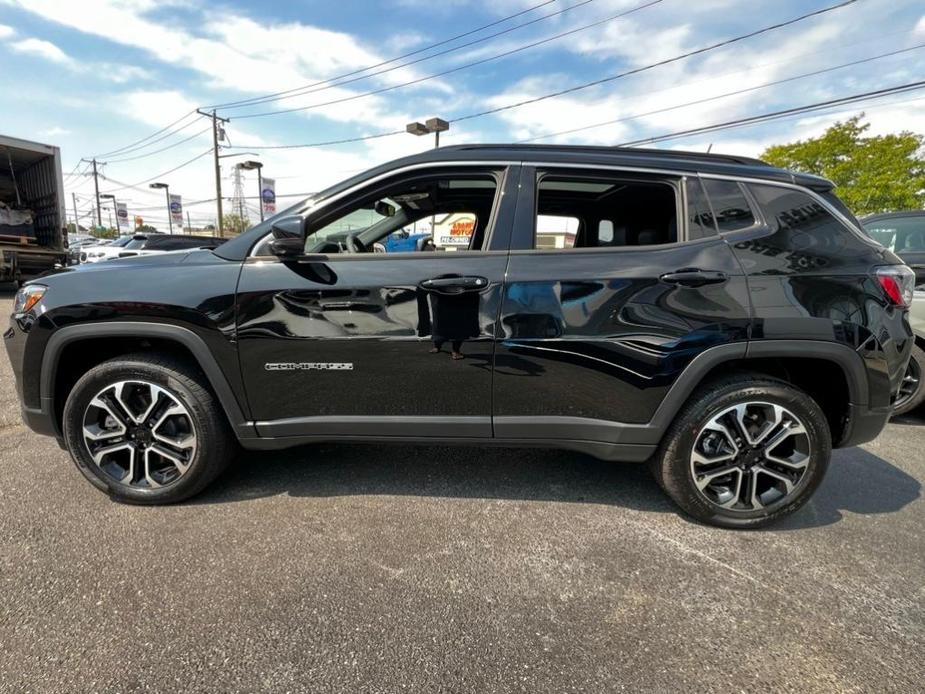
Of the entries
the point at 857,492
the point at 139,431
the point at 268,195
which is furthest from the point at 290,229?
the point at 268,195

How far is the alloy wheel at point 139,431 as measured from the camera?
2445 mm

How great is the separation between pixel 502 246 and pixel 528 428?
916mm

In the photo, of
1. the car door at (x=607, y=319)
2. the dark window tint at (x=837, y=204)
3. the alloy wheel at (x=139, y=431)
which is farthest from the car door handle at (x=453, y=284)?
the dark window tint at (x=837, y=204)

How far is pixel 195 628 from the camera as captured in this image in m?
1.75

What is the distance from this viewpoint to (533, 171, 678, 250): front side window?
7.93 ft

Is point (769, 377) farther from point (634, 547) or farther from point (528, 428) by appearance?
point (528, 428)

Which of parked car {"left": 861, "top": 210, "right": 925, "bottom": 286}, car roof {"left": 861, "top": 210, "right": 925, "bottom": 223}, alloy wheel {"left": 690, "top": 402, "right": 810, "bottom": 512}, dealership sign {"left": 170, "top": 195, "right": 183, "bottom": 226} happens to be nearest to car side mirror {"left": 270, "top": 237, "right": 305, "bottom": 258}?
alloy wheel {"left": 690, "top": 402, "right": 810, "bottom": 512}

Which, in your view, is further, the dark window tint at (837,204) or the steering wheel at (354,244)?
the steering wheel at (354,244)

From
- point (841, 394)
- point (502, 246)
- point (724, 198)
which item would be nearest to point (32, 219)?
point (502, 246)

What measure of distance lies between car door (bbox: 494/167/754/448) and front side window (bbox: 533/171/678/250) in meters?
0.02

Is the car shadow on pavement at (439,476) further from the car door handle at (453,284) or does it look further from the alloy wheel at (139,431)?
the car door handle at (453,284)

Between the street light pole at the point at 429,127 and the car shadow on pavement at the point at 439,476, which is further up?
the street light pole at the point at 429,127

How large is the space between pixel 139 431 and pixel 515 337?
202 cm

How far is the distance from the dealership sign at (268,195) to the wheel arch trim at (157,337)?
78.5 ft
